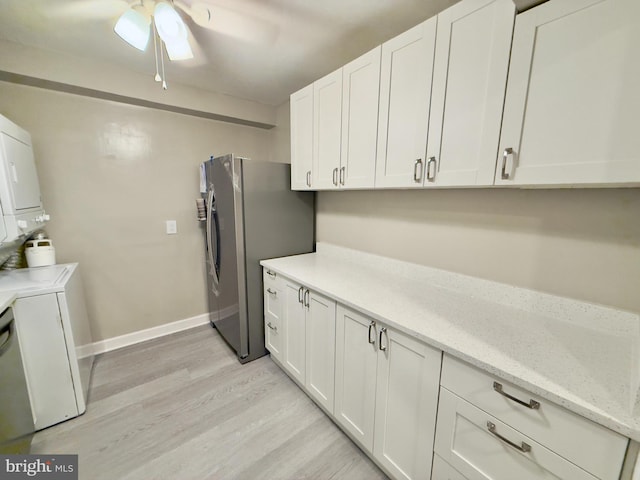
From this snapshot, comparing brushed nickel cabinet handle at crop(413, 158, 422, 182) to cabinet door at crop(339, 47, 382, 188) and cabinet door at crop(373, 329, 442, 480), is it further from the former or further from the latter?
cabinet door at crop(373, 329, 442, 480)

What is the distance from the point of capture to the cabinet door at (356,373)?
1.26 m

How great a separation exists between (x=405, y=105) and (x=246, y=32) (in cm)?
111

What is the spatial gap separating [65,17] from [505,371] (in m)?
2.70

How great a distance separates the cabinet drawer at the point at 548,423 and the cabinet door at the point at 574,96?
0.72 metres

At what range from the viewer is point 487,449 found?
2.84 feet

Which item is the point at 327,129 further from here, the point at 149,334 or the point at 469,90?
the point at 149,334

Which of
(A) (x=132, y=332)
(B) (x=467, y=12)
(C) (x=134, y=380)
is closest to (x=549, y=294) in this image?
(B) (x=467, y=12)

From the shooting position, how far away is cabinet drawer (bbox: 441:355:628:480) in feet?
2.09

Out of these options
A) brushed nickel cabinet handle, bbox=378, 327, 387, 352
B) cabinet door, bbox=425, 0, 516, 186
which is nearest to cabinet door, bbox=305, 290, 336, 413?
brushed nickel cabinet handle, bbox=378, 327, 387, 352

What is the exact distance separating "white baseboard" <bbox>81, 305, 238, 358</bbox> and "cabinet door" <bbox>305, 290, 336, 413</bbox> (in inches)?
32.1

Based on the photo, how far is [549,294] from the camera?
1.14m

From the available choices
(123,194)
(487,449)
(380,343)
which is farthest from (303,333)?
(123,194)

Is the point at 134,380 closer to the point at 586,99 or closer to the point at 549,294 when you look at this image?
the point at 549,294

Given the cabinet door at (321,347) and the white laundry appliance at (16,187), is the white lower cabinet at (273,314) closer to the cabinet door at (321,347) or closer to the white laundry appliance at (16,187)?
the cabinet door at (321,347)
